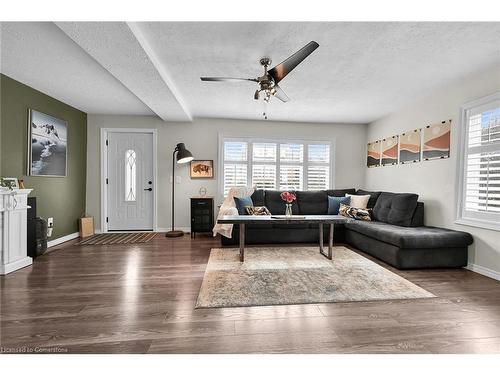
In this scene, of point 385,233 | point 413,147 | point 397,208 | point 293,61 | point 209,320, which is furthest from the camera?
point 413,147

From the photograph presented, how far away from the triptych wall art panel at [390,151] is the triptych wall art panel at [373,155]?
0.54 ft

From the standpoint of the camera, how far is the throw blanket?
403cm

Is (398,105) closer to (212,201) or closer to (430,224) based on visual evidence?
(430,224)

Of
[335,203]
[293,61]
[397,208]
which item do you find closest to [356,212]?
[335,203]

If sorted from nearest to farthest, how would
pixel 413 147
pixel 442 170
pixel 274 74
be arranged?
pixel 274 74, pixel 442 170, pixel 413 147

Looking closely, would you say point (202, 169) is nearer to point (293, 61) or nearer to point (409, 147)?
point (293, 61)

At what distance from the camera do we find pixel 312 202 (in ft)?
16.2

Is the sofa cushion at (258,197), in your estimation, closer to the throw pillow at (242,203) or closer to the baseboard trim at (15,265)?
the throw pillow at (242,203)

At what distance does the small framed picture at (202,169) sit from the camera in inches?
206

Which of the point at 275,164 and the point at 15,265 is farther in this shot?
the point at 275,164

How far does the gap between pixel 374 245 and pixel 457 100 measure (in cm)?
229

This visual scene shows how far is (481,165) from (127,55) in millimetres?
4286

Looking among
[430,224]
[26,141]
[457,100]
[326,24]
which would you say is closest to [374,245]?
[430,224]
